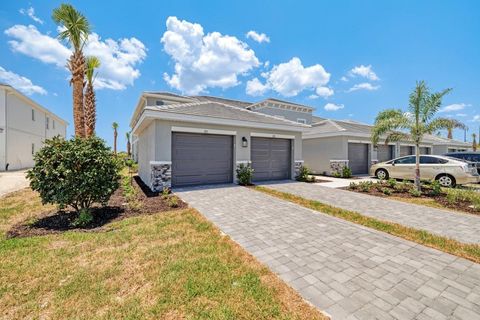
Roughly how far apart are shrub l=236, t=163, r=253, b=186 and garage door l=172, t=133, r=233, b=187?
498 millimetres

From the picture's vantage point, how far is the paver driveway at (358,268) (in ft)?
7.62

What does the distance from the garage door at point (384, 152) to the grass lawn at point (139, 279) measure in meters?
17.2

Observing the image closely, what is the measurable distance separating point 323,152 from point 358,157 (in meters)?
2.70

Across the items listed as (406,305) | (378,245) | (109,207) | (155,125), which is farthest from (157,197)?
(406,305)

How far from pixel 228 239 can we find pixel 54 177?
15.4 ft

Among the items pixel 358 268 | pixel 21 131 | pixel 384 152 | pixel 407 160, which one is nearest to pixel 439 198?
pixel 407 160

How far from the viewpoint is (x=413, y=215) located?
587 centimetres

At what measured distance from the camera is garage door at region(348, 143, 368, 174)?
1542 centimetres

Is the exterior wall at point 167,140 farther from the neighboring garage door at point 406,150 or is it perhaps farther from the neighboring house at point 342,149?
the neighboring garage door at point 406,150

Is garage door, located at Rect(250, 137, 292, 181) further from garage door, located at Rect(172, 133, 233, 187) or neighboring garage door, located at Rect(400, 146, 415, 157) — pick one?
neighboring garage door, located at Rect(400, 146, 415, 157)

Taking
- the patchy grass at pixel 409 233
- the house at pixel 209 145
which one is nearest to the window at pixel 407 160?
the house at pixel 209 145

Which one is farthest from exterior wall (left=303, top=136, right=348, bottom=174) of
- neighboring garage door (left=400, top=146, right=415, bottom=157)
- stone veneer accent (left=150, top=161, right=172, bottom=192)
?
stone veneer accent (left=150, top=161, right=172, bottom=192)

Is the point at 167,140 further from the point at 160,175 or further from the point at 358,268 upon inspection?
the point at 358,268

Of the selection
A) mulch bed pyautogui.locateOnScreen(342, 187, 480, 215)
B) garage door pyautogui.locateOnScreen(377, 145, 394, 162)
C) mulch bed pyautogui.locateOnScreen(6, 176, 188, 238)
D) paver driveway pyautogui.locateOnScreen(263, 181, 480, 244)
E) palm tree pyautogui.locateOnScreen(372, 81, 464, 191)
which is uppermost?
palm tree pyautogui.locateOnScreen(372, 81, 464, 191)
